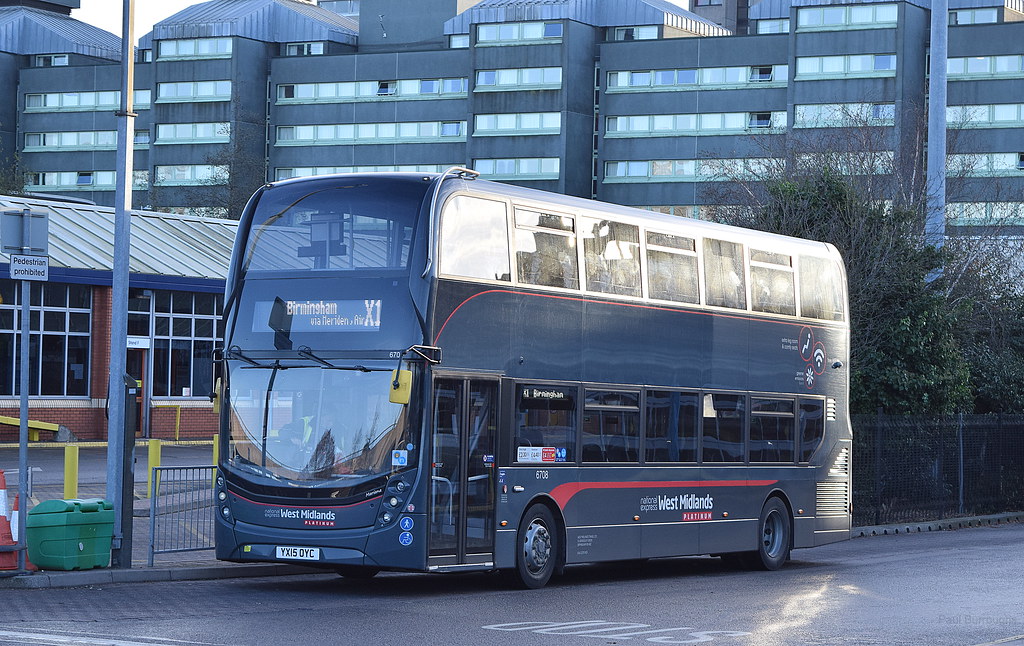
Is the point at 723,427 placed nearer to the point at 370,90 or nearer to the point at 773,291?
the point at 773,291

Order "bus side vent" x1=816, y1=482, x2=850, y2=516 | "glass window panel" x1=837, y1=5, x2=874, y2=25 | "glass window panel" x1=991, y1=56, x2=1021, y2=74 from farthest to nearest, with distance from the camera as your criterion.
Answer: "glass window panel" x1=837, y1=5, x2=874, y2=25
"glass window panel" x1=991, y1=56, x2=1021, y2=74
"bus side vent" x1=816, y1=482, x2=850, y2=516

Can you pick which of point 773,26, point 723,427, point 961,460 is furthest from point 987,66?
point 723,427

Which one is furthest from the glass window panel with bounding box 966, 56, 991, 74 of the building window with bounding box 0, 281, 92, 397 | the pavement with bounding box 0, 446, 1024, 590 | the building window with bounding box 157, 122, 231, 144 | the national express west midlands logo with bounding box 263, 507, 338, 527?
the national express west midlands logo with bounding box 263, 507, 338, 527

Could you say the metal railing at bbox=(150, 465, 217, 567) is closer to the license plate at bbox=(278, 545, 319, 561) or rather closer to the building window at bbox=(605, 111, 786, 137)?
the license plate at bbox=(278, 545, 319, 561)

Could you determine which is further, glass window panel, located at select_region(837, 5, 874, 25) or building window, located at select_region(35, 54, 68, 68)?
building window, located at select_region(35, 54, 68, 68)

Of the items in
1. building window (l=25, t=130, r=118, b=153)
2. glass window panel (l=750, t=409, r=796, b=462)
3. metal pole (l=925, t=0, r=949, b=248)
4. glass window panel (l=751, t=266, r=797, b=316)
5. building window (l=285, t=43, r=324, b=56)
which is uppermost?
building window (l=285, t=43, r=324, b=56)

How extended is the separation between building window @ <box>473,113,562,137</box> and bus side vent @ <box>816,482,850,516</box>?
70.5 meters

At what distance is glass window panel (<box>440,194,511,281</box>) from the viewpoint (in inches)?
614

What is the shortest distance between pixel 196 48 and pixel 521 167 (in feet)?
72.1

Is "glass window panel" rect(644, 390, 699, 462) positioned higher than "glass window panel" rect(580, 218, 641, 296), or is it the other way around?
"glass window panel" rect(580, 218, 641, 296)

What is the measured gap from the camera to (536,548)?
55.0ft

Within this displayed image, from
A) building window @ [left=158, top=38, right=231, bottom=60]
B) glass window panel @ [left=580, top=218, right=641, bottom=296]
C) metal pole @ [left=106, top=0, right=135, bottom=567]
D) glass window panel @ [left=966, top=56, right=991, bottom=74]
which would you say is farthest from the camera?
building window @ [left=158, top=38, right=231, bottom=60]

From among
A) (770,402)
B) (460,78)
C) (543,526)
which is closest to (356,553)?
(543,526)

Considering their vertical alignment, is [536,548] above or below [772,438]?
below
